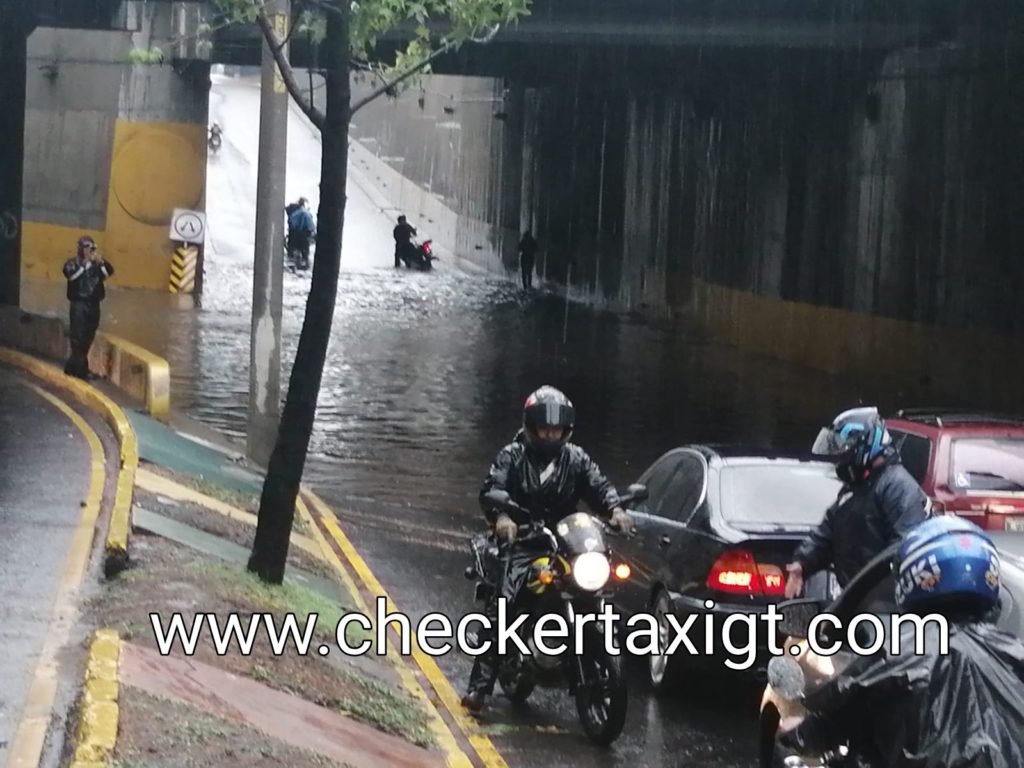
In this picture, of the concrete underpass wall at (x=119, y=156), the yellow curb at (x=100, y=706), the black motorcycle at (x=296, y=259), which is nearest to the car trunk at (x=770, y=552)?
the yellow curb at (x=100, y=706)

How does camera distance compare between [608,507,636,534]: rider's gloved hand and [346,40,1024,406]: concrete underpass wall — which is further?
[346,40,1024,406]: concrete underpass wall

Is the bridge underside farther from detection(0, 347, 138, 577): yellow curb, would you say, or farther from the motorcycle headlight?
the motorcycle headlight

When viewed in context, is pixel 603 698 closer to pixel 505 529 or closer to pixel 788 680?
pixel 505 529

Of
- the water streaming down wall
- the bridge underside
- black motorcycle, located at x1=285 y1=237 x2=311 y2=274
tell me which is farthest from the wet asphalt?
black motorcycle, located at x1=285 y1=237 x2=311 y2=274

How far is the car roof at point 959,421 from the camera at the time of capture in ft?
34.9

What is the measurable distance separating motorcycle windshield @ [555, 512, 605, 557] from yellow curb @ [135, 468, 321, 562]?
477cm

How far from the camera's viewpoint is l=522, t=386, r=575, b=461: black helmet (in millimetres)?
8469

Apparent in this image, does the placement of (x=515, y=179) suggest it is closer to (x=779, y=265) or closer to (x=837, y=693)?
(x=779, y=265)

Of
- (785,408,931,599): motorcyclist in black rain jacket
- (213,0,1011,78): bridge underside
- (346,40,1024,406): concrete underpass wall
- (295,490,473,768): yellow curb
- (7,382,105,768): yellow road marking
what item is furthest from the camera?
(213,0,1011,78): bridge underside

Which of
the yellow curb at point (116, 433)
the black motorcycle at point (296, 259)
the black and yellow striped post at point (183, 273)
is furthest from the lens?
the black motorcycle at point (296, 259)

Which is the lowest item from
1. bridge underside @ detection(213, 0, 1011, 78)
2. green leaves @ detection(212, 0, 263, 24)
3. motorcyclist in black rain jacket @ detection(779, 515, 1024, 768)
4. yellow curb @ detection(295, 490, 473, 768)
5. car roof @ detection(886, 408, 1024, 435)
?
yellow curb @ detection(295, 490, 473, 768)

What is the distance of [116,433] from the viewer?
1583cm

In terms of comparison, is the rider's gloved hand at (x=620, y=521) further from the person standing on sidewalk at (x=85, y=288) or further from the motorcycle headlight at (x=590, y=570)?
the person standing on sidewalk at (x=85, y=288)

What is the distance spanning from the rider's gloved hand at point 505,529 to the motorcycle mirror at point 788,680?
3059 mm
